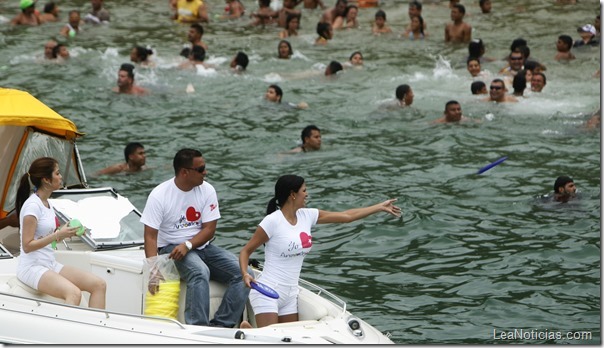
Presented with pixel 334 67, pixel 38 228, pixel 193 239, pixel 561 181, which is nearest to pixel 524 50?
pixel 334 67

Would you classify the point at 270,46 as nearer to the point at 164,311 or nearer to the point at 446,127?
the point at 446,127

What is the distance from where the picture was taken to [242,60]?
22.1 meters

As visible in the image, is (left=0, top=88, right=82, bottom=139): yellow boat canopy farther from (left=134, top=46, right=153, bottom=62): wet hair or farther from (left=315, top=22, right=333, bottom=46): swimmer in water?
(left=315, top=22, right=333, bottom=46): swimmer in water

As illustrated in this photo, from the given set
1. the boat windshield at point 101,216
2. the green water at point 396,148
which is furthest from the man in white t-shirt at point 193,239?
the green water at point 396,148

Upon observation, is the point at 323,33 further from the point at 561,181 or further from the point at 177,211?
the point at 177,211

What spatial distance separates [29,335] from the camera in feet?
29.5

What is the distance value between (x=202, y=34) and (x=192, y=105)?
4.84 m

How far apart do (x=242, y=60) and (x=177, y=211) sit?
12.5 metres

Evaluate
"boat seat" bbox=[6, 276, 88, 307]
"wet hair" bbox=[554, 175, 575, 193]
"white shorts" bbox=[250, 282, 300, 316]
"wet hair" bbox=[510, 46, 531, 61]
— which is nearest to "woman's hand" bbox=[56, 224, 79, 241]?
"boat seat" bbox=[6, 276, 88, 307]

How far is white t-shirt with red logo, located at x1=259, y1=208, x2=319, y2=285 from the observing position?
948 cm

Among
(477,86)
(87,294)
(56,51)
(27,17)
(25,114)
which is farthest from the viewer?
(27,17)

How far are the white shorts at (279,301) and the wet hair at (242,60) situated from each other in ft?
41.8

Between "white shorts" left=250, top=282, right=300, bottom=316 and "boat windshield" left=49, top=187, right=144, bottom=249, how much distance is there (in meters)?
1.83

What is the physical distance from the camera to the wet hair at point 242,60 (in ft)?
72.4
